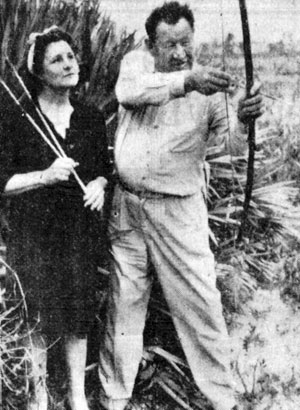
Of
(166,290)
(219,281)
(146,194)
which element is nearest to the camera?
(146,194)

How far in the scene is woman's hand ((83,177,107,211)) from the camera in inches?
106

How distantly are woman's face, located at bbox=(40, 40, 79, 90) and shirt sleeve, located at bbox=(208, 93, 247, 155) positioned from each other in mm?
535

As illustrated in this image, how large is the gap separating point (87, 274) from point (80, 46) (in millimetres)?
1023

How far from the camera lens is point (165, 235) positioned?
2.86m

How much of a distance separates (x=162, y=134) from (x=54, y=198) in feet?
1.55

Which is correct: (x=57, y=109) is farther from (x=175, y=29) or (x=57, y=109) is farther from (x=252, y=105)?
(x=252, y=105)

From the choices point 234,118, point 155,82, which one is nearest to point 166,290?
point 234,118

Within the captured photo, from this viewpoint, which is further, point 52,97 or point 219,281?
point 219,281

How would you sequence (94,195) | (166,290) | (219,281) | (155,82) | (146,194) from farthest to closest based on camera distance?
(219,281) < (166,290) < (146,194) < (94,195) < (155,82)

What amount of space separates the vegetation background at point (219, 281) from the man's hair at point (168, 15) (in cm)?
32

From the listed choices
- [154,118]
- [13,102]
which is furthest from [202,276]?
[13,102]

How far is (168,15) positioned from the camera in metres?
2.68

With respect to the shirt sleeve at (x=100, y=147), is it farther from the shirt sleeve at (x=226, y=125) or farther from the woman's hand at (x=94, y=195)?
the shirt sleeve at (x=226, y=125)

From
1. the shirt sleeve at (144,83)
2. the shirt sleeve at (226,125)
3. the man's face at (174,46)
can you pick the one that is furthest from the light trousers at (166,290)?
the man's face at (174,46)
